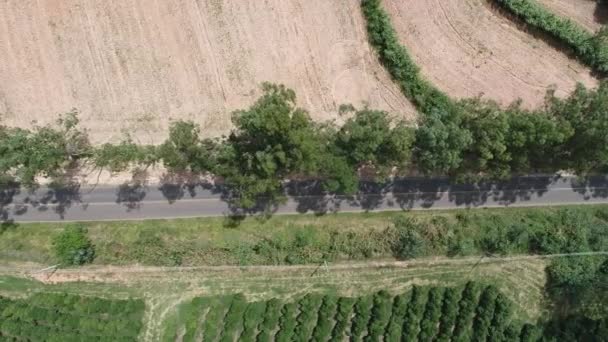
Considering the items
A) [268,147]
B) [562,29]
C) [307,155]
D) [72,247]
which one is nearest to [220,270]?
[268,147]

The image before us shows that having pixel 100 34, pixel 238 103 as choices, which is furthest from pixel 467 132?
pixel 100 34

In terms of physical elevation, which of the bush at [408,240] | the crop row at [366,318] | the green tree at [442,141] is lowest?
the crop row at [366,318]

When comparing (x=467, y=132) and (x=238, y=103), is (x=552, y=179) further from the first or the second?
(x=238, y=103)

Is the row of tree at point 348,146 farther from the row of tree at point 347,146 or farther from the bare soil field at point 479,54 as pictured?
the bare soil field at point 479,54

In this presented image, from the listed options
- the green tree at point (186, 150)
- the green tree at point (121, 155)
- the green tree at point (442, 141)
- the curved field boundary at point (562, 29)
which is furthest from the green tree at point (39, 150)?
the curved field boundary at point (562, 29)

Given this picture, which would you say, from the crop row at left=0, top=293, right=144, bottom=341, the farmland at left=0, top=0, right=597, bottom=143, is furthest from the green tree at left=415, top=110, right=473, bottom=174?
the crop row at left=0, top=293, right=144, bottom=341

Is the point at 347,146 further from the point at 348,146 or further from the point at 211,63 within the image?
the point at 211,63

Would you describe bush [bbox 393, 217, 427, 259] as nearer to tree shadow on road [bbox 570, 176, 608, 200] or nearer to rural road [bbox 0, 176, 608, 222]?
rural road [bbox 0, 176, 608, 222]
